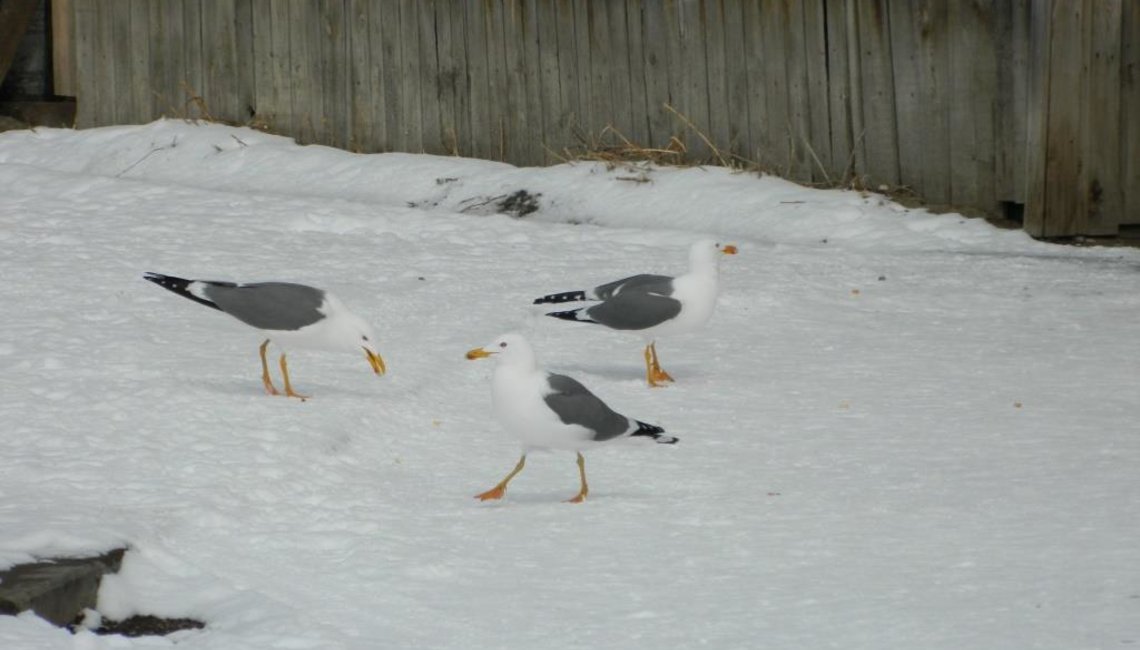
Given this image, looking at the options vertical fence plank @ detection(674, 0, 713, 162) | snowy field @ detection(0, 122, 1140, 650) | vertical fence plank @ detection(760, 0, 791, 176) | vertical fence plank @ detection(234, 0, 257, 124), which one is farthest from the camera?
vertical fence plank @ detection(234, 0, 257, 124)

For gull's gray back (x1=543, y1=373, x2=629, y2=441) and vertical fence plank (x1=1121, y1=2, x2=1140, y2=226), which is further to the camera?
vertical fence plank (x1=1121, y1=2, x2=1140, y2=226)

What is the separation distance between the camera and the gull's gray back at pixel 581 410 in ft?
20.4

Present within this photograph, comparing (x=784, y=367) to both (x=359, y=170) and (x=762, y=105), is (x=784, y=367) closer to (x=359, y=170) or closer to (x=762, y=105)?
(x=762, y=105)

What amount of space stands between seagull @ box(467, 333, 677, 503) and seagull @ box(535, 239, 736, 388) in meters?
1.88

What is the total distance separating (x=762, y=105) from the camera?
12.8 m

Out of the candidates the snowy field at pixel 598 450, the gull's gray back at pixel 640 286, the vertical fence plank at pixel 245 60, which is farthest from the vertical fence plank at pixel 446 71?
the gull's gray back at pixel 640 286

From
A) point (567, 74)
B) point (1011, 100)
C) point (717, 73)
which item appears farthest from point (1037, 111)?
point (567, 74)

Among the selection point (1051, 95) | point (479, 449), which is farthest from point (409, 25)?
point (479, 449)

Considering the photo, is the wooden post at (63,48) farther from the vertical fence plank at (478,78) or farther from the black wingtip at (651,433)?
the black wingtip at (651,433)

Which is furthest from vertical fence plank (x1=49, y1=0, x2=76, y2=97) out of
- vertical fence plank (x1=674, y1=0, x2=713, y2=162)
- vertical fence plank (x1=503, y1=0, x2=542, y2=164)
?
vertical fence plank (x1=674, y1=0, x2=713, y2=162)

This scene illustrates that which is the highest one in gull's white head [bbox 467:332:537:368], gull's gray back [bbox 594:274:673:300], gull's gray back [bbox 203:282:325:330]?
gull's white head [bbox 467:332:537:368]

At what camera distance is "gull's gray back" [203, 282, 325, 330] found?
25.5 ft

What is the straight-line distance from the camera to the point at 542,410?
6.20 meters

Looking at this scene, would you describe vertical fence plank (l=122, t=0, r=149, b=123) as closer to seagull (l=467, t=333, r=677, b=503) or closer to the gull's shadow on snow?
the gull's shadow on snow
